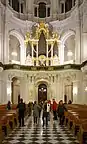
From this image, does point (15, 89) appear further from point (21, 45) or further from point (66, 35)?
point (66, 35)

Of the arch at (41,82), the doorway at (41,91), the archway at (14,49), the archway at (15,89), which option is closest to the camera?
the archway at (15,89)

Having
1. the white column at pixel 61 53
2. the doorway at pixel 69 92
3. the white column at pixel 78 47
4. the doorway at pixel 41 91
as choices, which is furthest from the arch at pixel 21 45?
the white column at pixel 78 47

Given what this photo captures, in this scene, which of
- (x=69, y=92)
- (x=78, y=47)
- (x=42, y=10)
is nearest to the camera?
(x=78, y=47)

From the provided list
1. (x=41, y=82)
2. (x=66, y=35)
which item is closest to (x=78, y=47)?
(x=66, y=35)

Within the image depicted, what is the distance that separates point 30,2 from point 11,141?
29.9m

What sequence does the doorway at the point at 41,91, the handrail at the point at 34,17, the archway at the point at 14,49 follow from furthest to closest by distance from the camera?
1. the doorway at the point at 41,91
2. the archway at the point at 14,49
3. the handrail at the point at 34,17

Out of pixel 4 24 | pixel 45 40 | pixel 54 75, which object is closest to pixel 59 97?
pixel 54 75

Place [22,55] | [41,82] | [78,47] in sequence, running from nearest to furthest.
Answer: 1. [78,47]
2. [22,55]
3. [41,82]

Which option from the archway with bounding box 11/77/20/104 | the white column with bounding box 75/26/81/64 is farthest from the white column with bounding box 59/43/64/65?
the archway with bounding box 11/77/20/104

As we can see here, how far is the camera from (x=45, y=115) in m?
17.7

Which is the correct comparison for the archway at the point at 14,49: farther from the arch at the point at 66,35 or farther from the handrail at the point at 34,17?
the arch at the point at 66,35

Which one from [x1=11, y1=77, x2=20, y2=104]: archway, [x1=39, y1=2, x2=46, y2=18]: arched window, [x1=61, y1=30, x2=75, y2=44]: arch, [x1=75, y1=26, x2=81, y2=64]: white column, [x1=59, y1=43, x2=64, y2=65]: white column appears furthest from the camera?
[x1=39, y1=2, x2=46, y2=18]: arched window

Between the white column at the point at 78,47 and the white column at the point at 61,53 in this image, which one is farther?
the white column at the point at 61,53

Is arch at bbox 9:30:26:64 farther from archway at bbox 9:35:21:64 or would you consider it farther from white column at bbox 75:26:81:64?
white column at bbox 75:26:81:64
